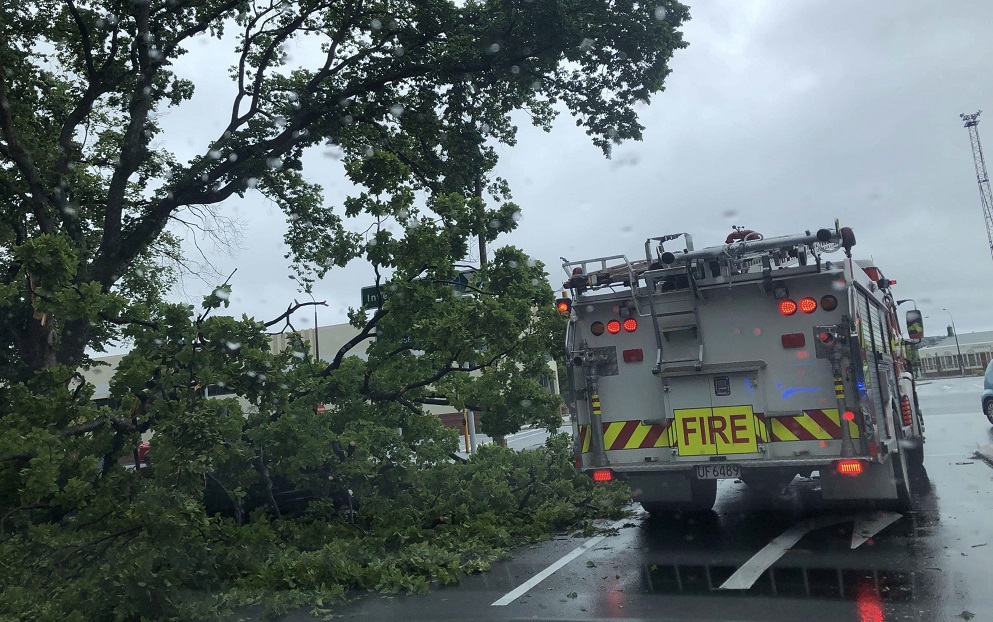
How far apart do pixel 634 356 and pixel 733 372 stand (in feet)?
3.55

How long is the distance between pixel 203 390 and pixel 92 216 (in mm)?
8630

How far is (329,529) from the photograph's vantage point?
30.3 feet

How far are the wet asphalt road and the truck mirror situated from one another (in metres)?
3.26

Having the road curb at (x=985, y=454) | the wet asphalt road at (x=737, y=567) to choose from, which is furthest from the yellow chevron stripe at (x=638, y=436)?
the road curb at (x=985, y=454)

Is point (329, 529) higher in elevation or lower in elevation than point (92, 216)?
lower

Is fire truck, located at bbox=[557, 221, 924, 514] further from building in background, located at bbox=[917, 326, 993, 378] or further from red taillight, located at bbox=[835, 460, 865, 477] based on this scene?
building in background, located at bbox=[917, 326, 993, 378]

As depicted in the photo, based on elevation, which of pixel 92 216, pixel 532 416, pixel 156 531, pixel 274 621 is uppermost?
pixel 92 216

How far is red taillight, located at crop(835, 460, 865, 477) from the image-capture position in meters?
7.80

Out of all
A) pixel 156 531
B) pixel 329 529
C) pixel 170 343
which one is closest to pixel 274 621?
pixel 156 531

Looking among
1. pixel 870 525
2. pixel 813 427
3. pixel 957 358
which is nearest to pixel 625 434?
pixel 813 427

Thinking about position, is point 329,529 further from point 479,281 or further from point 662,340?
point 662,340

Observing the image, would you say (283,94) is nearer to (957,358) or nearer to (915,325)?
(915,325)

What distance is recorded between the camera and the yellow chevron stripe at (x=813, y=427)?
8055 mm

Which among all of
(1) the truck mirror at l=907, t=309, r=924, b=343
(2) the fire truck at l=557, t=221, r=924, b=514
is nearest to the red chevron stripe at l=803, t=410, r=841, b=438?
(2) the fire truck at l=557, t=221, r=924, b=514
